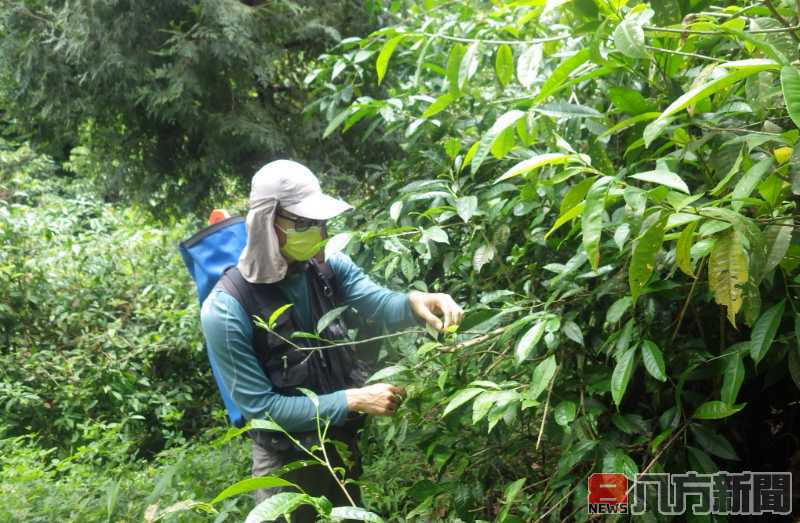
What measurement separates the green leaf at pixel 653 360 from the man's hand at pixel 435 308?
589mm

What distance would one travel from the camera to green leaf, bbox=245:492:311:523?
3.53 feet

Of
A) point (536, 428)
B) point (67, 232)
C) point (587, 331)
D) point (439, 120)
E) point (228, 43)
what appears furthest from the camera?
point (67, 232)

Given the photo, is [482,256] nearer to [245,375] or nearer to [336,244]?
[336,244]

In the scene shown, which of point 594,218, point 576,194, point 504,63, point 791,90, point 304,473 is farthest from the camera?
point 304,473

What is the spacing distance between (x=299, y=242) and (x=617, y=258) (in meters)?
1.07

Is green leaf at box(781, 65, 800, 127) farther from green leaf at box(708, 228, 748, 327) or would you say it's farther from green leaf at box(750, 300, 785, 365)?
green leaf at box(750, 300, 785, 365)

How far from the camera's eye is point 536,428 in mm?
2020

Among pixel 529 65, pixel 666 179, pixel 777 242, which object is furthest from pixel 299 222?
pixel 777 242

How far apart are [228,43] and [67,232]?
344cm

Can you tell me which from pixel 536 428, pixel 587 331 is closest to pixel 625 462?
pixel 587 331

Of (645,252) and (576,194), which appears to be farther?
(576,194)

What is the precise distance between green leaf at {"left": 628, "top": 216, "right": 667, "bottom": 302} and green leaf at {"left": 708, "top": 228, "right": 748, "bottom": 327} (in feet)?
0.29

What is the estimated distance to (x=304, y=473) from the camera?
231 centimetres

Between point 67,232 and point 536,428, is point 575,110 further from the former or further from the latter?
point 67,232
